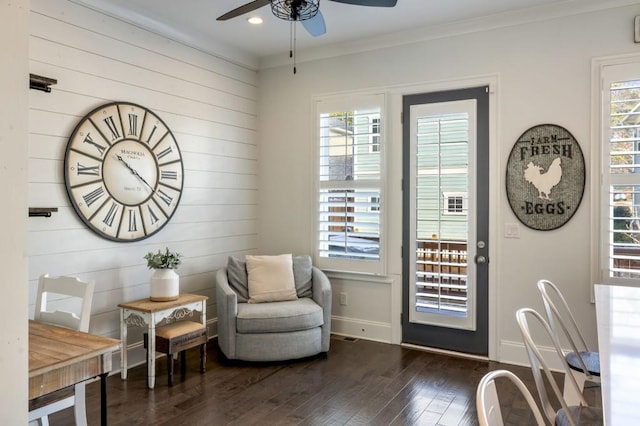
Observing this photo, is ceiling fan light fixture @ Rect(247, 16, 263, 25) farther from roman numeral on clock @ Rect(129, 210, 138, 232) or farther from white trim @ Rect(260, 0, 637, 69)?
roman numeral on clock @ Rect(129, 210, 138, 232)

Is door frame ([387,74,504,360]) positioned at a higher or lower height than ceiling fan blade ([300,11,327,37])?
lower

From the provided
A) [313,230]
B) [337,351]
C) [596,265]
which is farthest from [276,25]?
[596,265]

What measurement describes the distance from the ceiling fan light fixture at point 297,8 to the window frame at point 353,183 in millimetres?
1541

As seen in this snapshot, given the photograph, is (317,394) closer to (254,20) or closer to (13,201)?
(13,201)

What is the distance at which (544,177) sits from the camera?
3744 millimetres

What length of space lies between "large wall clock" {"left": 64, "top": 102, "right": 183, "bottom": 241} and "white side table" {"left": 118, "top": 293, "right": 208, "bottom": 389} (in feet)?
1.91

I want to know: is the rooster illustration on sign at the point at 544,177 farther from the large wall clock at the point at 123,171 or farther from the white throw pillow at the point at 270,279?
the large wall clock at the point at 123,171

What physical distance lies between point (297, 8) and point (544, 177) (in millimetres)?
2340

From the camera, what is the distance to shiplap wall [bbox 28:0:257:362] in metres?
3.19

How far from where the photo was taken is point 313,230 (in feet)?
15.9

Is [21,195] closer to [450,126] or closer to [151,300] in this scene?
[151,300]

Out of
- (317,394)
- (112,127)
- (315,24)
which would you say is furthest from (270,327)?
(315,24)

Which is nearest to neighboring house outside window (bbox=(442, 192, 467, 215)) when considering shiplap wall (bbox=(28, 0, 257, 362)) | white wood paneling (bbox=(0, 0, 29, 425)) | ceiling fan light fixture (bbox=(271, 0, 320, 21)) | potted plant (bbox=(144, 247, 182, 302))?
ceiling fan light fixture (bbox=(271, 0, 320, 21))

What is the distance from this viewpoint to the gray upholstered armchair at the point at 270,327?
12.5 ft
